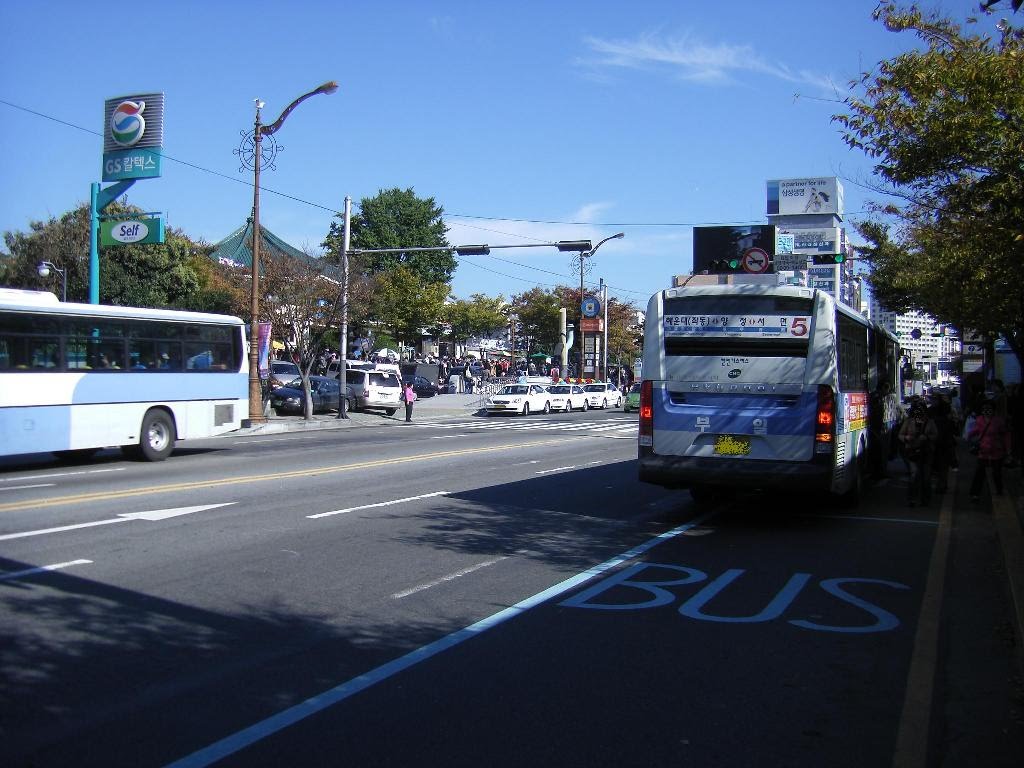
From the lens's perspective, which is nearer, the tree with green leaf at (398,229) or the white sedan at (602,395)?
the white sedan at (602,395)

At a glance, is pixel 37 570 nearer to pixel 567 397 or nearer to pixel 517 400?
pixel 517 400

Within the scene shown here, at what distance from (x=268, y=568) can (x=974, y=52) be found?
9878 millimetres

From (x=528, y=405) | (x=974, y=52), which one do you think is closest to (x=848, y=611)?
(x=974, y=52)

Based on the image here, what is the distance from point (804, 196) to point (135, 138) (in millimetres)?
117272

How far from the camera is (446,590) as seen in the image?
792 cm

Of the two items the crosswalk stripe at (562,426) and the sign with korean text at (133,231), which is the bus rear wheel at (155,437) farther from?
the crosswalk stripe at (562,426)

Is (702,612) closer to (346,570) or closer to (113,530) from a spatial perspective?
(346,570)

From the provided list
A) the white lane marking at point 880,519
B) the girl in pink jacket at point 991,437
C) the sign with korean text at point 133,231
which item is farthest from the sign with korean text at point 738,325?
the sign with korean text at point 133,231

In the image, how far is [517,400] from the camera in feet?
149

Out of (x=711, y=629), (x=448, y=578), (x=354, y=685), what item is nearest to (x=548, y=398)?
(x=448, y=578)

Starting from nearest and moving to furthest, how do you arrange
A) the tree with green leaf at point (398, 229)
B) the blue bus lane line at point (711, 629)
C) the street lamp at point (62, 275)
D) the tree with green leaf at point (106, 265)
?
the blue bus lane line at point (711, 629)
the street lamp at point (62, 275)
the tree with green leaf at point (106, 265)
the tree with green leaf at point (398, 229)

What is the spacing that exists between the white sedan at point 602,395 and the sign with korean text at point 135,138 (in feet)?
106

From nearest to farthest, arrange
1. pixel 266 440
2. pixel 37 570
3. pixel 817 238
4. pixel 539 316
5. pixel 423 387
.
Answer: pixel 37 570
pixel 266 440
pixel 423 387
pixel 539 316
pixel 817 238

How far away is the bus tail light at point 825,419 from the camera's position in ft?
36.1
